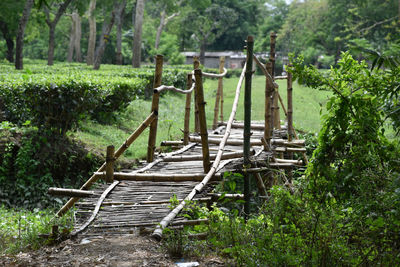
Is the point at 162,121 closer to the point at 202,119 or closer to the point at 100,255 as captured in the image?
the point at 202,119

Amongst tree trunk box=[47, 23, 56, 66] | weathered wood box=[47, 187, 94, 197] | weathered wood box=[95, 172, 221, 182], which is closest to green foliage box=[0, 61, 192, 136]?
weathered wood box=[95, 172, 221, 182]

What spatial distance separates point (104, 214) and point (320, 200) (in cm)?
214

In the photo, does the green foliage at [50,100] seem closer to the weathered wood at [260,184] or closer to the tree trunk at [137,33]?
the weathered wood at [260,184]

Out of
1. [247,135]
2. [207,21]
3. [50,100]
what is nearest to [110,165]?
[247,135]

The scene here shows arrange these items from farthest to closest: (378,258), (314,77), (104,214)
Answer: (104,214) < (314,77) < (378,258)

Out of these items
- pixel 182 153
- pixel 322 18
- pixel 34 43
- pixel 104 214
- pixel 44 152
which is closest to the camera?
pixel 104 214

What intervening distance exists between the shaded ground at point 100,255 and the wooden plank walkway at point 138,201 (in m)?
0.24

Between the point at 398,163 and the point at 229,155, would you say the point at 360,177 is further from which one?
Answer: the point at 229,155

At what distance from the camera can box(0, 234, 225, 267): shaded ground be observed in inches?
143

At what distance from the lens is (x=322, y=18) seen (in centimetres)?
4262

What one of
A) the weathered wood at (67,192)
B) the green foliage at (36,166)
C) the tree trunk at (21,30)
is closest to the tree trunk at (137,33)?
the tree trunk at (21,30)

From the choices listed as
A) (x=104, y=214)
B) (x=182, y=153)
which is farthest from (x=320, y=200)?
(x=182, y=153)

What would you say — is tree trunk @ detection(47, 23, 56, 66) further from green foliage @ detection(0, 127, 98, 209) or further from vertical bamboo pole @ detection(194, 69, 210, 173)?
vertical bamboo pole @ detection(194, 69, 210, 173)

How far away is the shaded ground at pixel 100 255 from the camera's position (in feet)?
11.9
